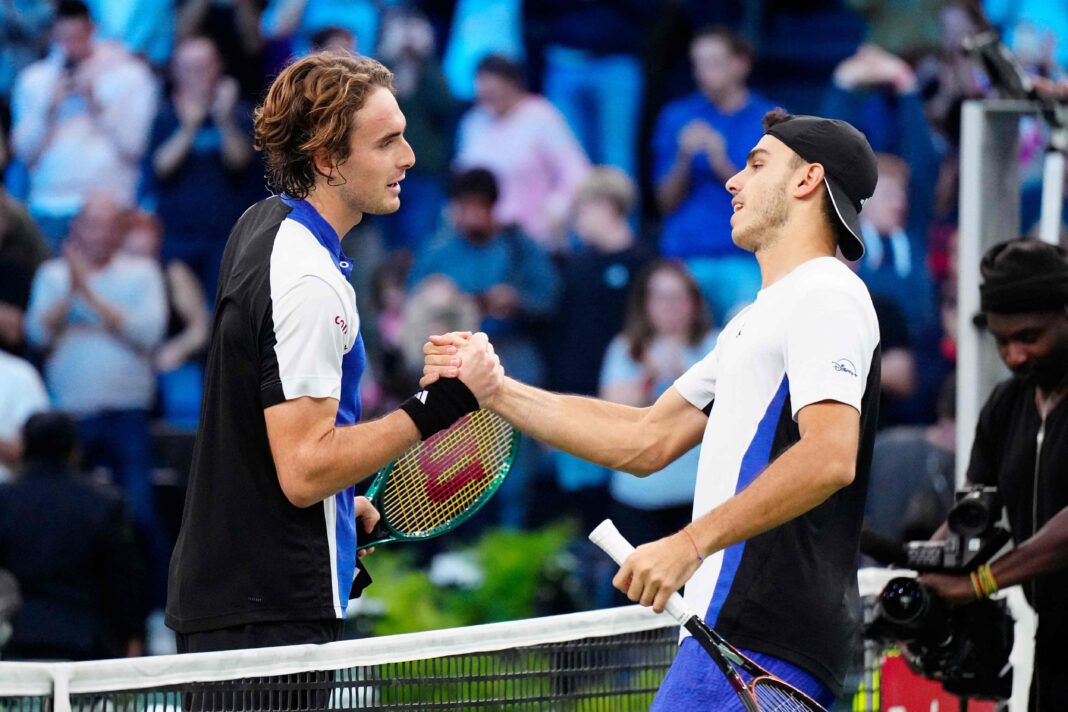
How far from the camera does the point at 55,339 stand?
10.8 m

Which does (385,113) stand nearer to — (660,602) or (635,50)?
(660,602)

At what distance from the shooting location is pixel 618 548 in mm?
3777

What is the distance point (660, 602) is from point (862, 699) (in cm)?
219

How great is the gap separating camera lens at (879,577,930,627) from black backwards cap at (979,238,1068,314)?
0.93 m

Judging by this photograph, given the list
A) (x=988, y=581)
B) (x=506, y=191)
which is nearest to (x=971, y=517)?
(x=988, y=581)

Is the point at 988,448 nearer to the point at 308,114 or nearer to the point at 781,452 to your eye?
the point at 781,452

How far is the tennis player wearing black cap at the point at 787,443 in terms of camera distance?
3.86 metres

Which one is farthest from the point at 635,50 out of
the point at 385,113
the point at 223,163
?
the point at 385,113

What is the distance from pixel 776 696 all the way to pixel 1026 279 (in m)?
2.01

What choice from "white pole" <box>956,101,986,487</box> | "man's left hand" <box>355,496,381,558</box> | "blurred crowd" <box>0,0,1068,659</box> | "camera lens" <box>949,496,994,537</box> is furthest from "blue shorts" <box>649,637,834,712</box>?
"blurred crowd" <box>0,0,1068,659</box>

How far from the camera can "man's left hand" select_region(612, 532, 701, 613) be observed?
375 cm

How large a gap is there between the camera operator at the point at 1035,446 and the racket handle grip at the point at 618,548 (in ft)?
5.33

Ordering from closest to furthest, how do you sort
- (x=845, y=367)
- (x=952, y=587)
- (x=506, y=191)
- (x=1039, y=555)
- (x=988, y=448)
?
(x=845, y=367), (x=1039, y=555), (x=952, y=587), (x=988, y=448), (x=506, y=191)

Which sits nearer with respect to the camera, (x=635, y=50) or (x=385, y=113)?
(x=385, y=113)
